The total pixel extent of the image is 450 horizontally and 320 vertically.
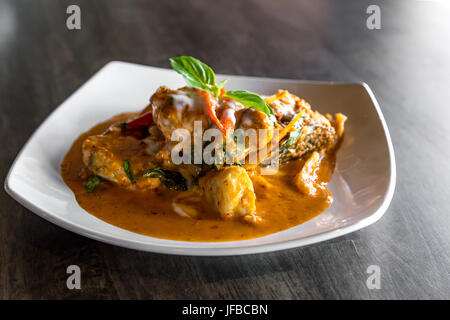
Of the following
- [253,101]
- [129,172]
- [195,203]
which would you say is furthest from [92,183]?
[253,101]

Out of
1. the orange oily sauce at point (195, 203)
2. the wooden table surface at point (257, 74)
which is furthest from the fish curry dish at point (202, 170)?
the wooden table surface at point (257, 74)

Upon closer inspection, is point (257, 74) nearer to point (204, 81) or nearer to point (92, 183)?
point (204, 81)

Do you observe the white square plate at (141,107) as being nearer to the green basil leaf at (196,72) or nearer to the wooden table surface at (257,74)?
the wooden table surface at (257,74)

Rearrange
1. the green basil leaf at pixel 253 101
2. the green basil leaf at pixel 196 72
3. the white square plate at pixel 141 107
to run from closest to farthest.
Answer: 1. the white square plate at pixel 141 107
2. the green basil leaf at pixel 253 101
3. the green basil leaf at pixel 196 72

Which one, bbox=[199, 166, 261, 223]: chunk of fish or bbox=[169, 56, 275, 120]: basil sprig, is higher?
bbox=[169, 56, 275, 120]: basil sprig

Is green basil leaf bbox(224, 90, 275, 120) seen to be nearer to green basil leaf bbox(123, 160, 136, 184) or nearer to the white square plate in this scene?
the white square plate

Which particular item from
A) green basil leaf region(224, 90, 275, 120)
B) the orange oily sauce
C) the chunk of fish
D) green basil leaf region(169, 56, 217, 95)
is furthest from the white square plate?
green basil leaf region(169, 56, 217, 95)
